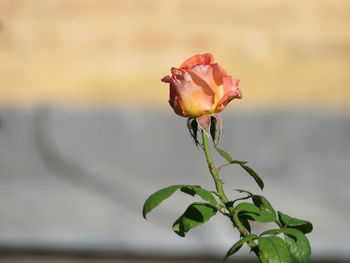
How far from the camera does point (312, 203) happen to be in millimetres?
2346

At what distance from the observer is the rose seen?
593 millimetres

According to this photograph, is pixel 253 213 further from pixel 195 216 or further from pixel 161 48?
pixel 161 48

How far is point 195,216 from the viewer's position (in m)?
0.57

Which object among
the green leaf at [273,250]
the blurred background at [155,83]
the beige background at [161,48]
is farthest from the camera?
the beige background at [161,48]

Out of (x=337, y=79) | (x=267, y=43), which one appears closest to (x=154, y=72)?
(x=267, y=43)

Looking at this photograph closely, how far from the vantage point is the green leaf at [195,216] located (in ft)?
1.87

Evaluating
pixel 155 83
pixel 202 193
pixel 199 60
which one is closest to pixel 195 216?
pixel 202 193

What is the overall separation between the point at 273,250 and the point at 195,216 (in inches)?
2.4

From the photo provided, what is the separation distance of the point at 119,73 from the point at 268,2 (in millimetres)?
618

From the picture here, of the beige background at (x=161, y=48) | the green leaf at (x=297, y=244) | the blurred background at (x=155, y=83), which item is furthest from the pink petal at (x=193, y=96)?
the beige background at (x=161, y=48)

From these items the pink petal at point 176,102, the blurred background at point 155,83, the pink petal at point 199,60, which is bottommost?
the pink petal at point 176,102

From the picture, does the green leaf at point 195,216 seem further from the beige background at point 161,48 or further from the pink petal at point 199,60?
the beige background at point 161,48

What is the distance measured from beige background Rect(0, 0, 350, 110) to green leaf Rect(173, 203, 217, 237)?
235 cm

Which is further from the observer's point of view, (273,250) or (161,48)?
(161,48)
